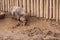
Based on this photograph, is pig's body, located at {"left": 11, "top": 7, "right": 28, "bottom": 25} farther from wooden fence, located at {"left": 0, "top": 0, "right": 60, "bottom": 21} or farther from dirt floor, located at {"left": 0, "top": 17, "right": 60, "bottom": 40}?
wooden fence, located at {"left": 0, "top": 0, "right": 60, "bottom": 21}

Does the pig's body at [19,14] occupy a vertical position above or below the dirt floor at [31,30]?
above

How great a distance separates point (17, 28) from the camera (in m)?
7.25

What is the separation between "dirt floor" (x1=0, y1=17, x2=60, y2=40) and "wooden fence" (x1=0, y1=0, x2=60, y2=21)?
207 mm

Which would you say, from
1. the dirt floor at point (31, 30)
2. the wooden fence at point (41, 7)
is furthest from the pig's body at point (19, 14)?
the wooden fence at point (41, 7)

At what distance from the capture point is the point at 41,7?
754cm

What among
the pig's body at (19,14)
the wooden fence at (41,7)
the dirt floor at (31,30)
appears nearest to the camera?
the dirt floor at (31,30)

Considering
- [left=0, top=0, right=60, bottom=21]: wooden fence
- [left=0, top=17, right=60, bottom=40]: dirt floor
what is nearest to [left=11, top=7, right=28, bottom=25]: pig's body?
[left=0, top=17, right=60, bottom=40]: dirt floor

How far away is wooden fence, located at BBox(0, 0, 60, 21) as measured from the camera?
23.6 feet

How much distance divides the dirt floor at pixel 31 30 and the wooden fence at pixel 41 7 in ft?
0.68

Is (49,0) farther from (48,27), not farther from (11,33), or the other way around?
(11,33)

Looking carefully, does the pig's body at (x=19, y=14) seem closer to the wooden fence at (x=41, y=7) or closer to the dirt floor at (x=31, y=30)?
the dirt floor at (x=31, y=30)

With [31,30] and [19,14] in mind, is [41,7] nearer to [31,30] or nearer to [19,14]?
[19,14]

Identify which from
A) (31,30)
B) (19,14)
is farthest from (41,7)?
(31,30)

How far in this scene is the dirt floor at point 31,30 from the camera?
238 inches
